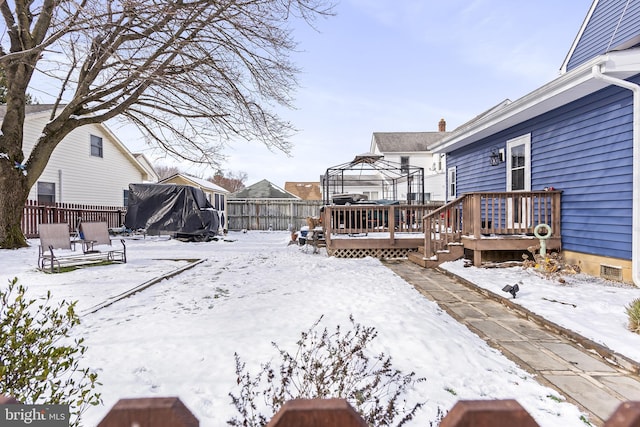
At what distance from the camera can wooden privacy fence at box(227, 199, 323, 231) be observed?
21.0 metres

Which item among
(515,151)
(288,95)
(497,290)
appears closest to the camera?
(497,290)

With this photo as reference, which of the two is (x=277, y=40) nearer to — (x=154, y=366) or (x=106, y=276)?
(x=106, y=276)

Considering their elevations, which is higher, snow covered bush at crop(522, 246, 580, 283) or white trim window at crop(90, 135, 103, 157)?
white trim window at crop(90, 135, 103, 157)

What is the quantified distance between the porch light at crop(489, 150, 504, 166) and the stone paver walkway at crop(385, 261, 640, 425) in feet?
17.1

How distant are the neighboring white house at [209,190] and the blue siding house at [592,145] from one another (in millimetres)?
14207

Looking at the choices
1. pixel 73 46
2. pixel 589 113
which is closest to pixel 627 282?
pixel 589 113

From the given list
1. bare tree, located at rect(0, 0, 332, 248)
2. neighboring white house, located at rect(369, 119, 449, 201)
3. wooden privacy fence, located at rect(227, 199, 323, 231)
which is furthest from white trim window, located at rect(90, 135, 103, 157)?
neighboring white house, located at rect(369, 119, 449, 201)

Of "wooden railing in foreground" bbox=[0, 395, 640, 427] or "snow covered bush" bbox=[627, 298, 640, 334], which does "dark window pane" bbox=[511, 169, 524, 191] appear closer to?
"snow covered bush" bbox=[627, 298, 640, 334]

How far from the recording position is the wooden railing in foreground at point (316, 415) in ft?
2.06

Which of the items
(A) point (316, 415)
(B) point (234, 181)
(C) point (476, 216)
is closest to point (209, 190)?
(C) point (476, 216)

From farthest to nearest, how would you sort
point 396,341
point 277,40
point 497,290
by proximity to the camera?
point 277,40 → point 497,290 → point 396,341

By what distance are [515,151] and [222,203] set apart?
17.2m

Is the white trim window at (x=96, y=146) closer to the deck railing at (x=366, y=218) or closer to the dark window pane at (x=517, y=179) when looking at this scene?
the deck railing at (x=366, y=218)

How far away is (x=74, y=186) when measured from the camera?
1484cm
